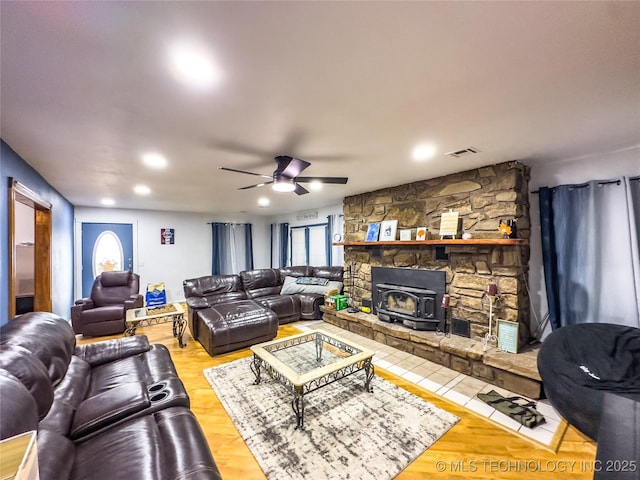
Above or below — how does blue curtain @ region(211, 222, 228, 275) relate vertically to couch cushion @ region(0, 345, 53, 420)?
above

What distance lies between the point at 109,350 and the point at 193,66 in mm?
2509

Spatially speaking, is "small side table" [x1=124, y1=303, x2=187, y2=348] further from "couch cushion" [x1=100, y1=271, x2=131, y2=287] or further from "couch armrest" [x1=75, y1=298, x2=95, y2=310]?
"couch cushion" [x1=100, y1=271, x2=131, y2=287]

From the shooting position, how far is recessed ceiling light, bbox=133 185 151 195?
386 cm

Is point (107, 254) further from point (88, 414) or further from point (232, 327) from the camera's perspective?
point (88, 414)

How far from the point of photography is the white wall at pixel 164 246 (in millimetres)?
5836

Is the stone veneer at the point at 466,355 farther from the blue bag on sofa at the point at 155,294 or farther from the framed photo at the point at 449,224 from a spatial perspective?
the blue bag on sofa at the point at 155,294

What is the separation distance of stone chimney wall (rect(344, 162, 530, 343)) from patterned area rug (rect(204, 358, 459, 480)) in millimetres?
1417

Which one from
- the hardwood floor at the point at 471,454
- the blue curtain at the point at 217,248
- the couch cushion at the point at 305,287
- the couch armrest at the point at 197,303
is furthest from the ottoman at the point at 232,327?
the blue curtain at the point at 217,248

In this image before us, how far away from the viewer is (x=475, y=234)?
313 cm

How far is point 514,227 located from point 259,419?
3126mm

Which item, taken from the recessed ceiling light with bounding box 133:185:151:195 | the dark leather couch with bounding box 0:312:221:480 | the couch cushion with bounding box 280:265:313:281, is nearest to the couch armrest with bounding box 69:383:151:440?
the dark leather couch with bounding box 0:312:221:480

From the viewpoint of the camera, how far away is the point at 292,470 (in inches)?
66.2

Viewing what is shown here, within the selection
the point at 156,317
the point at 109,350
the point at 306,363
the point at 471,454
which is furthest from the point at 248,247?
the point at 471,454

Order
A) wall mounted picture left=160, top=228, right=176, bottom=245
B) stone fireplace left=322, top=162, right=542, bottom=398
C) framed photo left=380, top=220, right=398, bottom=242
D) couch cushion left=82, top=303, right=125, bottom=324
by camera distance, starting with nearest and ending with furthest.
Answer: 1. stone fireplace left=322, top=162, right=542, bottom=398
2. framed photo left=380, top=220, right=398, bottom=242
3. couch cushion left=82, top=303, right=125, bottom=324
4. wall mounted picture left=160, top=228, right=176, bottom=245
